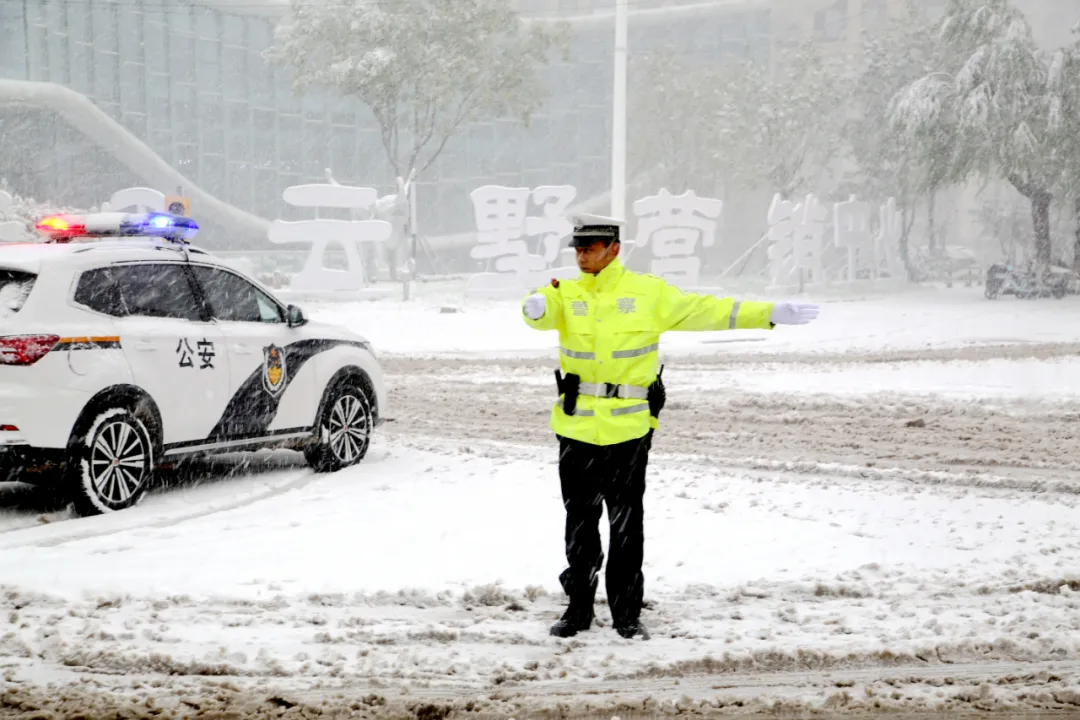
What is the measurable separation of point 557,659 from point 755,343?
687 inches

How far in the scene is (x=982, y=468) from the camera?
31.8 ft

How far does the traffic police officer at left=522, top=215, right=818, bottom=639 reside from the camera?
5.34 meters

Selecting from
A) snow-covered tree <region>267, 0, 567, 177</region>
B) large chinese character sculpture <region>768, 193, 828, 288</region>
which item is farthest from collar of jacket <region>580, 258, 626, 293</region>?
snow-covered tree <region>267, 0, 567, 177</region>

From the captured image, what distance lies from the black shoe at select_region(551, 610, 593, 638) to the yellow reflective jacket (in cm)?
72

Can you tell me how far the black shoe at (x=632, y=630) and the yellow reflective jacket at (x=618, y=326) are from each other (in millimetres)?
754

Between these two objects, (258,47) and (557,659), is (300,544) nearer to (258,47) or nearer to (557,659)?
(557,659)

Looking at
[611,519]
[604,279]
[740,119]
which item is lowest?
[611,519]

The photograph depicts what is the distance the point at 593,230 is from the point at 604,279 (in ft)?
0.68

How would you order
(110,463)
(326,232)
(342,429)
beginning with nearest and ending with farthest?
(110,463) → (342,429) → (326,232)

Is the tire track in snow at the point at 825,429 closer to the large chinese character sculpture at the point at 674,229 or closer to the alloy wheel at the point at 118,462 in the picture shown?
the alloy wheel at the point at 118,462

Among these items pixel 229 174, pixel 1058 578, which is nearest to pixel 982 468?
pixel 1058 578

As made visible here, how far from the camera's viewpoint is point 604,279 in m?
5.39

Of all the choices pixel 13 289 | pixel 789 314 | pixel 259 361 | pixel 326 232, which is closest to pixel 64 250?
pixel 13 289

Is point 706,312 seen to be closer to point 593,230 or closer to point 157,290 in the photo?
point 593,230
